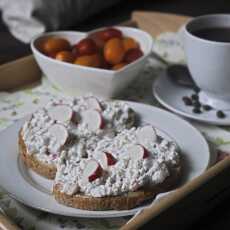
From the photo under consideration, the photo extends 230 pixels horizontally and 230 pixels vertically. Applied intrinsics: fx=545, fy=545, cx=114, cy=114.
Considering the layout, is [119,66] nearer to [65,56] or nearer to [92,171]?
[65,56]

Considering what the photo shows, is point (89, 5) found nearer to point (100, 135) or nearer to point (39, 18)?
point (39, 18)

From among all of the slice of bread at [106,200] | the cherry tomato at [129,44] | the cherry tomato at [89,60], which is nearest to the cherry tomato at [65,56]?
the cherry tomato at [89,60]

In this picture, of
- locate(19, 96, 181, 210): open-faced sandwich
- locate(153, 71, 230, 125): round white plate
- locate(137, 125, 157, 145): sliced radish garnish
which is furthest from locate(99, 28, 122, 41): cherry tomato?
locate(137, 125, 157, 145): sliced radish garnish

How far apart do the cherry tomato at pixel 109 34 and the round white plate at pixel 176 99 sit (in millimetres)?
116

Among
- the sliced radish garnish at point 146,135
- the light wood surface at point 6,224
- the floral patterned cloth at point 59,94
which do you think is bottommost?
the floral patterned cloth at point 59,94

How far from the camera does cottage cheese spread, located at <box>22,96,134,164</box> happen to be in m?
0.76

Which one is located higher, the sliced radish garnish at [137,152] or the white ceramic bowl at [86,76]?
the sliced radish garnish at [137,152]

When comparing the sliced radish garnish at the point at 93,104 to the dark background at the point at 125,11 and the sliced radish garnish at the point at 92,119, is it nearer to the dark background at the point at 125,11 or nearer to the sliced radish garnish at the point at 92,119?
the sliced radish garnish at the point at 92,119

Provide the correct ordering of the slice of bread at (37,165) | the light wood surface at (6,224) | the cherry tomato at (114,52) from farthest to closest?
the cherry tomato at (114,52), the slice of bread at (37,165), the light wood surface at (6,224)

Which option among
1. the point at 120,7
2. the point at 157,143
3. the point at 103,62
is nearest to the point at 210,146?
the point at 157,143

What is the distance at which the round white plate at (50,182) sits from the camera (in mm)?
690

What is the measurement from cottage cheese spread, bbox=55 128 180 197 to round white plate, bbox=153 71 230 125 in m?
0.16

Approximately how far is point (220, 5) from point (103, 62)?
857 mm

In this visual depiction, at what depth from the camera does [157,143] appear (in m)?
0.76
